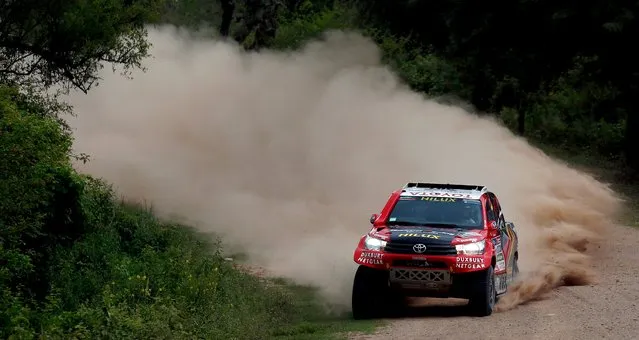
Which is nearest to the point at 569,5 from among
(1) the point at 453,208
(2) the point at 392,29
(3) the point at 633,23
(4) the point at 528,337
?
(3) the point at 633,23

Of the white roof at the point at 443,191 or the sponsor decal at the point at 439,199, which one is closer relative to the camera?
the sponsor decal at the point at 439,199

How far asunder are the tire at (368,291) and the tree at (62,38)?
25.7ft

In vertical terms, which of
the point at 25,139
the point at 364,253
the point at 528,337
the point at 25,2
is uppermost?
the point at 25,2

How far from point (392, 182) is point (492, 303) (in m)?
10.8

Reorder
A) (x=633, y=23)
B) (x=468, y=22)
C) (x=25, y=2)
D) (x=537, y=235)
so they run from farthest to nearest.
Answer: (x=468, y=22), (x=633, y=23), (x=537, y=235), (x=25, y=2)

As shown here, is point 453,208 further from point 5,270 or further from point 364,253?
point 5,270

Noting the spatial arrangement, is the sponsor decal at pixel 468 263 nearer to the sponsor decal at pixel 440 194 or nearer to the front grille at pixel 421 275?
the front grille at pixel 421 275

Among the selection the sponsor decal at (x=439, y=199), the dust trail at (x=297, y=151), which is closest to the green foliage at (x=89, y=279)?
the sponsor decal at (x=439, y=199)

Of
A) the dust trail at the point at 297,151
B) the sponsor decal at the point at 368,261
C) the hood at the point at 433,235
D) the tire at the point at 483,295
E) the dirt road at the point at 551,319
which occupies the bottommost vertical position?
the dirt road at the point at 551,319

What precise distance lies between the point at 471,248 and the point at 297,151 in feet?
51.4

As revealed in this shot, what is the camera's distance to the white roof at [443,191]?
18234 mm

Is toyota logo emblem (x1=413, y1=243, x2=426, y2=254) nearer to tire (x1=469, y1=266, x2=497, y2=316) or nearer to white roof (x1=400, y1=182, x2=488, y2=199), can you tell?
tire (x1=469, y1=266, x2=497, y2=316)

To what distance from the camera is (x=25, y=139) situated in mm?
15742

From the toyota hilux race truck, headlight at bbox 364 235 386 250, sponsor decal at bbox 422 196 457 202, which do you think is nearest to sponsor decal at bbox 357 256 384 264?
the toyota hilux race truck
